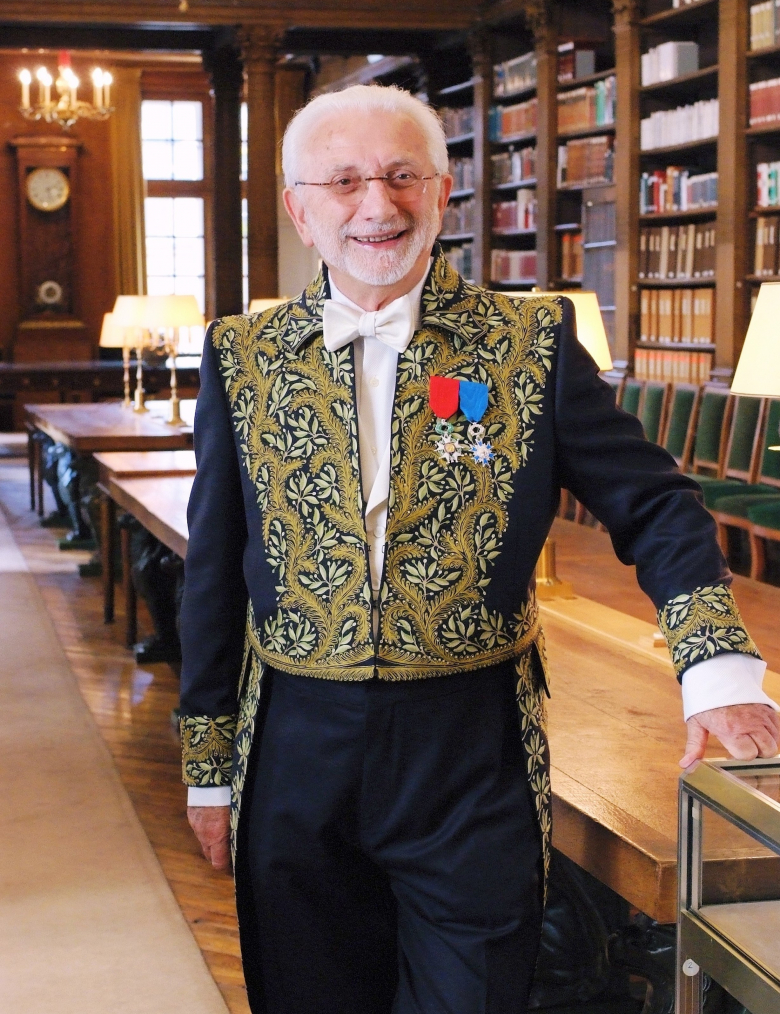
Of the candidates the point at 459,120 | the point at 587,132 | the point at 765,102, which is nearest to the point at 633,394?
the point at 765,102

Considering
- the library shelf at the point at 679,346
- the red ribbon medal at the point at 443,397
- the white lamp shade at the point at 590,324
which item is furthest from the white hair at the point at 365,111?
the library shelf at the point at 679,346

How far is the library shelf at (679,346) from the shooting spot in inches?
303

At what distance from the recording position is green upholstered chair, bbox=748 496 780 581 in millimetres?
5914

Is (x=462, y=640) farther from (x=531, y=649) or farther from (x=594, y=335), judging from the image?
(x=594, y=335)

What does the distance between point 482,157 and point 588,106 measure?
141 centimetres

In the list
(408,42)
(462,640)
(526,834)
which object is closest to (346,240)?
(462,640)

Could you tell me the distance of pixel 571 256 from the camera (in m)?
9.19

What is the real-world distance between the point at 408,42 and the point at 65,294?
630 centimetres

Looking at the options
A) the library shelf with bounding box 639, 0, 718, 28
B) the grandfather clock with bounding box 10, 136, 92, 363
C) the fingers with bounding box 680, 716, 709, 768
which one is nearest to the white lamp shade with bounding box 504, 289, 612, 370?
the fingers with bounding box 680, 716, 709, 768

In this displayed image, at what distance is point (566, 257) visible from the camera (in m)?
9.25

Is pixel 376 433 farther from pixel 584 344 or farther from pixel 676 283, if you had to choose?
pixel 676 283

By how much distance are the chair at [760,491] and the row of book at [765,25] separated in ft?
5.99

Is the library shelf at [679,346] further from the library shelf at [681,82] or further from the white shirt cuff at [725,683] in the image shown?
the white shirt cuff at [725,683]

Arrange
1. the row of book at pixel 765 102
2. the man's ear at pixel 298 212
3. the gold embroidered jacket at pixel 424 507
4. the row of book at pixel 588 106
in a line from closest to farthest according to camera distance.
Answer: the gold embroidered jacket at pixel 424 507 < the man's ear at pixel 298 212 < the row of book at pixel 765 102 < the row of book at pixel 588 106
